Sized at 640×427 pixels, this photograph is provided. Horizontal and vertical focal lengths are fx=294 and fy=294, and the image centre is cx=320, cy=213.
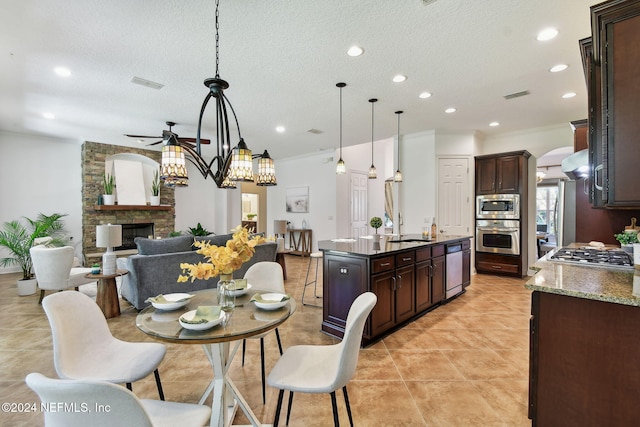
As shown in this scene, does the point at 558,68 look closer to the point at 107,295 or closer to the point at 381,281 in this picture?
the point at 381,281

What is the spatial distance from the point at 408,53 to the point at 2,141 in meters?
7.96

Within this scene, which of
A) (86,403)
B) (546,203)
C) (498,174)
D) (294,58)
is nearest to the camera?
(86,403)

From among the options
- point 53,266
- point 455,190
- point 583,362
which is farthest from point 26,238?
point 455,190

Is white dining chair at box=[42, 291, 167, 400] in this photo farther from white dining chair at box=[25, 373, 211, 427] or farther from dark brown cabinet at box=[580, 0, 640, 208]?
dark brown cabinet at box=[580, 0, 640, 208]

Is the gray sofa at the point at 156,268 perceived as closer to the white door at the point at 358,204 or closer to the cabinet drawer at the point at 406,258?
the cabinet drawer at the point at 406,258

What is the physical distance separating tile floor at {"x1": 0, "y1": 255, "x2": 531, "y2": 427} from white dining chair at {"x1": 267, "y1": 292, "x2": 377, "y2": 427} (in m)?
0.08

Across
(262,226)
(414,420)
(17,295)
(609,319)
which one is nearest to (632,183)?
(609,319)

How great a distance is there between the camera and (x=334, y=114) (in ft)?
16.1

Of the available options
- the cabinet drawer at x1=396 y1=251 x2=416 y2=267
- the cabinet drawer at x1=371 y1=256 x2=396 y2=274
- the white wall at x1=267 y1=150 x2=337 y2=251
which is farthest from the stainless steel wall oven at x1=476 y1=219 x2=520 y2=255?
the cabinet drawer at x1=371 y1=256 x2=396 y2=274

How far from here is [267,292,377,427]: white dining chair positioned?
1.43 metres

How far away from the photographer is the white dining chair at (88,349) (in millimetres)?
1538

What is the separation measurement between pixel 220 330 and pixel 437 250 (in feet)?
10.0

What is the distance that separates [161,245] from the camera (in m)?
3.83

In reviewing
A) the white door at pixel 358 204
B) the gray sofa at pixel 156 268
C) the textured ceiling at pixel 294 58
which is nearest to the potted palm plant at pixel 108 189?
the textured ceiling at pixel 294 58
